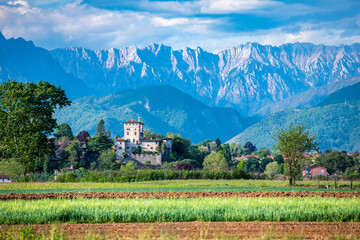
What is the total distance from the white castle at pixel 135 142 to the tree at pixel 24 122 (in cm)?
7588

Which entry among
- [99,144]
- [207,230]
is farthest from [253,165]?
[207,230]

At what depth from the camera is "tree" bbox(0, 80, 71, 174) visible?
189 ft

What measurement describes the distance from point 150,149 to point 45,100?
78.6m

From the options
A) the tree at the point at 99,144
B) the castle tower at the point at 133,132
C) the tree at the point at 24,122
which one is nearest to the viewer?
the tree at the point at 24,122

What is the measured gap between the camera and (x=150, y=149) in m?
139

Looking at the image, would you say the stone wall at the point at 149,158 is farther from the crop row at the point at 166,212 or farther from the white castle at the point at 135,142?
the crop row at the point at 166,212

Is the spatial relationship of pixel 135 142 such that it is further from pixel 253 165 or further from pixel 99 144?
pixel 253 165

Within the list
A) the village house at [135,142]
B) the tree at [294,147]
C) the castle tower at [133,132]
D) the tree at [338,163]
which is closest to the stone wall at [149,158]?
the village house at [135,142]

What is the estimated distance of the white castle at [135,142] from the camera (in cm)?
13860

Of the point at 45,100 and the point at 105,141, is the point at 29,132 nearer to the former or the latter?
the point at 45,100

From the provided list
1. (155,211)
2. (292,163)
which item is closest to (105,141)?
(292,163)

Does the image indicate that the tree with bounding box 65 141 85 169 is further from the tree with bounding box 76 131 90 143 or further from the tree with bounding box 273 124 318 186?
the tree with bounding box 273 124 318 186

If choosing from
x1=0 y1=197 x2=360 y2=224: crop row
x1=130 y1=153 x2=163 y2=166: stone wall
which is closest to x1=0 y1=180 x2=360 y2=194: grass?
x1=0 y1=197 x2=360 y2=224: crop row

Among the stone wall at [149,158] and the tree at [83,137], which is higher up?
the tree at [83,137]
